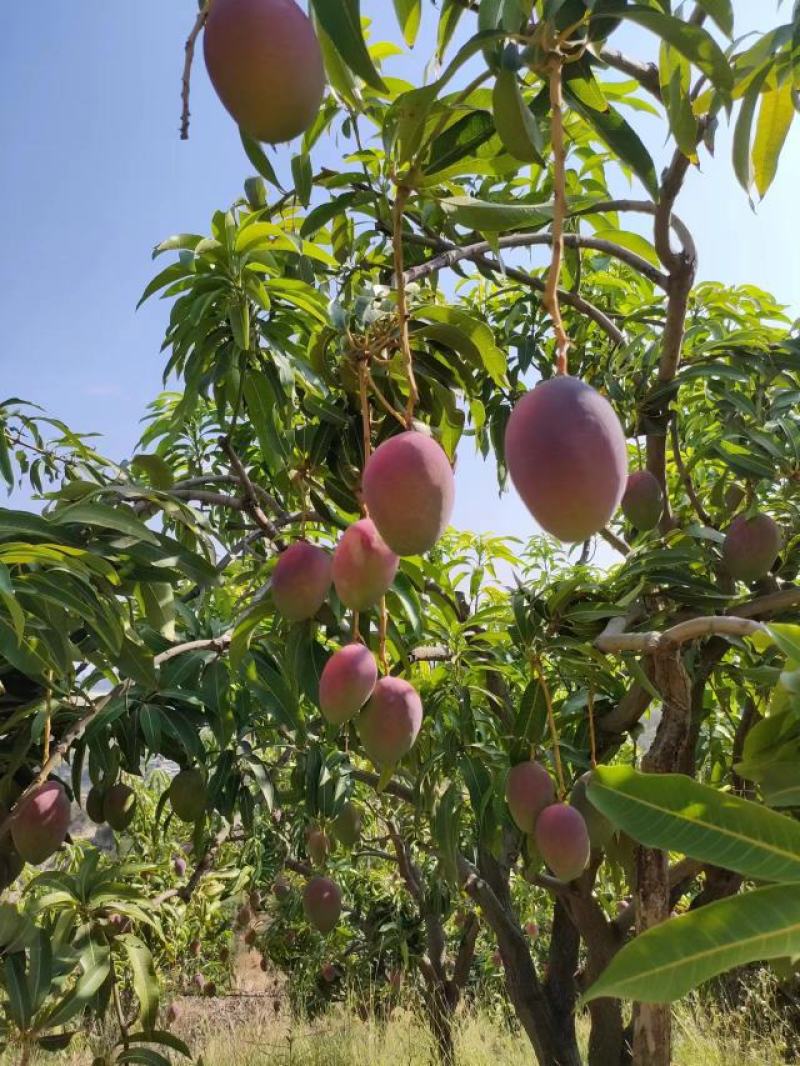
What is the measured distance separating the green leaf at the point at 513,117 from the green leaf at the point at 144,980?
1.92 meters

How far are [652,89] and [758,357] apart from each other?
982 mm

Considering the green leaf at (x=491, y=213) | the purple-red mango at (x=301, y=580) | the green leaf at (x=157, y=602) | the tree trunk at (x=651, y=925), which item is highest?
the green leaf at (x=157, y=602)

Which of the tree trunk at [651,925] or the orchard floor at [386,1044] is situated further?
the orchard floor at [386,1044]

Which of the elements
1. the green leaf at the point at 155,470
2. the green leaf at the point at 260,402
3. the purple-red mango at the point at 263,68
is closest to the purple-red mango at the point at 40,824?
the green leaf at the point at 155,470

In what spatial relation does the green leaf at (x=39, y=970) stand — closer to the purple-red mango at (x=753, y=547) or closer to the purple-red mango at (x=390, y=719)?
the purple-red mango at (x=390, y=719)

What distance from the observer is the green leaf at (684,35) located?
1.69 ft

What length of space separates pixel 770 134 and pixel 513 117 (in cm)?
46

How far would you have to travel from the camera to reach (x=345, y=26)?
0.42 m

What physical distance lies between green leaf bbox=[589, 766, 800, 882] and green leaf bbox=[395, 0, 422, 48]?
0.57m

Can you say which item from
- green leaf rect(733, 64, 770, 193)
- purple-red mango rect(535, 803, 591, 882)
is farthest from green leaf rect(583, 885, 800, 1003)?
purple-red mango rect(535, 803, 591, 882)

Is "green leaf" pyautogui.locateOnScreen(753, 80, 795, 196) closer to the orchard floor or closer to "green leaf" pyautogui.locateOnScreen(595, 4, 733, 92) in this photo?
"green leaf" pyautogui.locateOnScreen(595, 4, 733, 92)

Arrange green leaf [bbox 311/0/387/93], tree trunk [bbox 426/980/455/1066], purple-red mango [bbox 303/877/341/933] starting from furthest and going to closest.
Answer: tree trunk [bbox 426/980/455/1066]
purple-red mango [bbox 303/877/341/933]
green leaf [bbox 311/0/387/93]

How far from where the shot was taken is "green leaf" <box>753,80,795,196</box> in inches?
32.5

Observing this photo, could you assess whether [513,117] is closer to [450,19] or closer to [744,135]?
[450,19]
